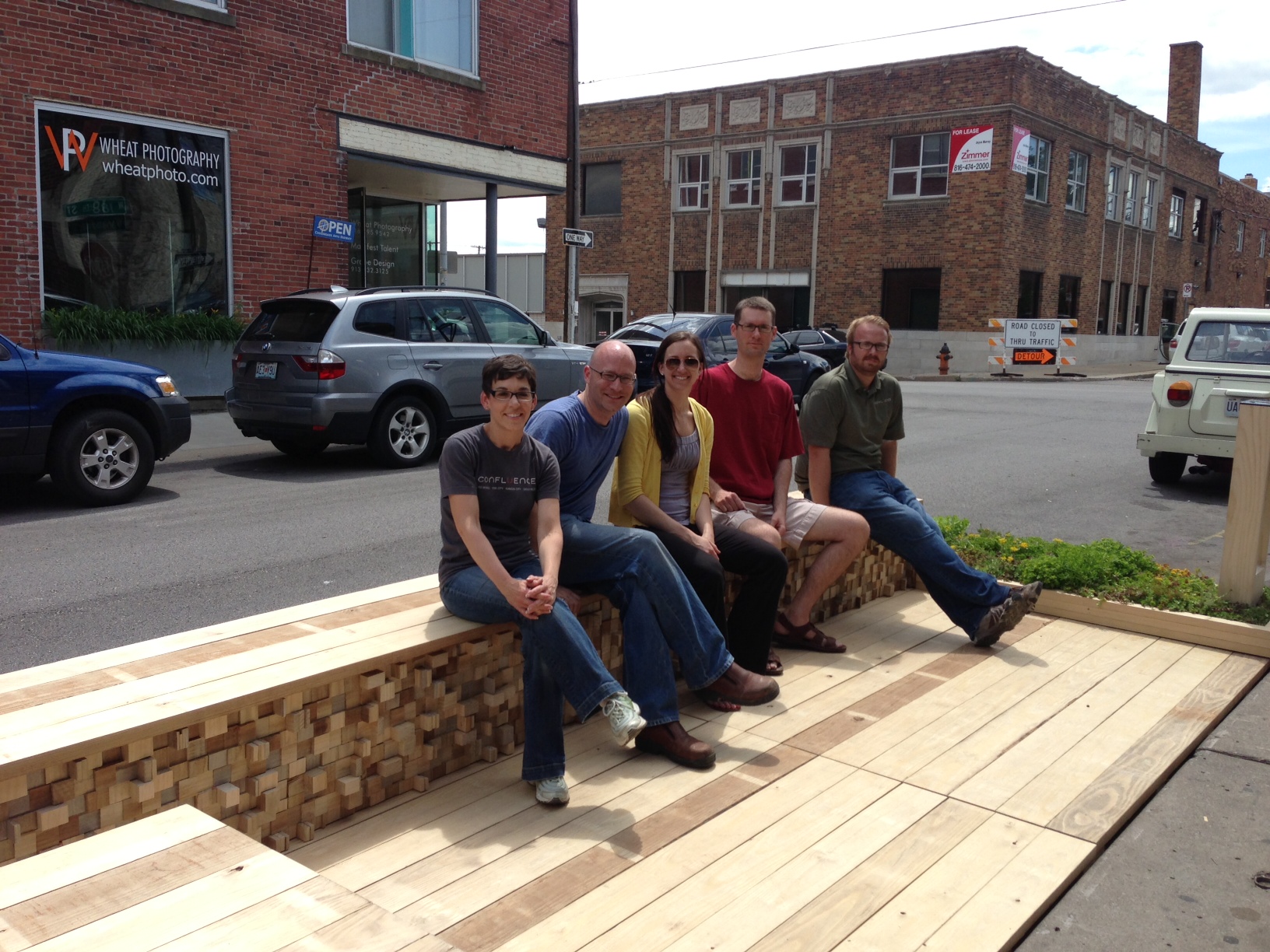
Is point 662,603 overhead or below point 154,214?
below

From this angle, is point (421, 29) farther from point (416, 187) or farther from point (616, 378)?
point (616, 378)

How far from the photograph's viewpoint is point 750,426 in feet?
17.1

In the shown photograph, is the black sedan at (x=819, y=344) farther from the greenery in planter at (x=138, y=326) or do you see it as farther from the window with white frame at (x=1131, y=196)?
the window with white frame at (x=1131, y=196)

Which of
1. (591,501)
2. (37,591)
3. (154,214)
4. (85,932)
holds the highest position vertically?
(154,214)

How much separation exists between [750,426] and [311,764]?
2.65 meters

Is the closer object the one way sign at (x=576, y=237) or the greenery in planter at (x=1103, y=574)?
the greenery in planter at (x=1103, y=574)

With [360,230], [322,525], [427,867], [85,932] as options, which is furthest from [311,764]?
[360,230]

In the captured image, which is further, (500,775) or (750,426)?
(750,426)

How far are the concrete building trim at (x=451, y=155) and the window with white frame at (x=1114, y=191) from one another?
2417 cm

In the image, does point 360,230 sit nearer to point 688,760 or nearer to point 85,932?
point 688,760

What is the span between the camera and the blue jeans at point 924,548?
5.22m

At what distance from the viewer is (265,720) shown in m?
3.14

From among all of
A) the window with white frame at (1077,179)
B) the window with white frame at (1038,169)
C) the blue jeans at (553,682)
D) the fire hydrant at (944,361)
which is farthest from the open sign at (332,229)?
the window with white frame at (1077,179)

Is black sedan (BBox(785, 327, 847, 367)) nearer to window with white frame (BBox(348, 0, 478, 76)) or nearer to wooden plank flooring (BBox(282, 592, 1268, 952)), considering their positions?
window with white frame (BBox(348, 0, 478, 76))
